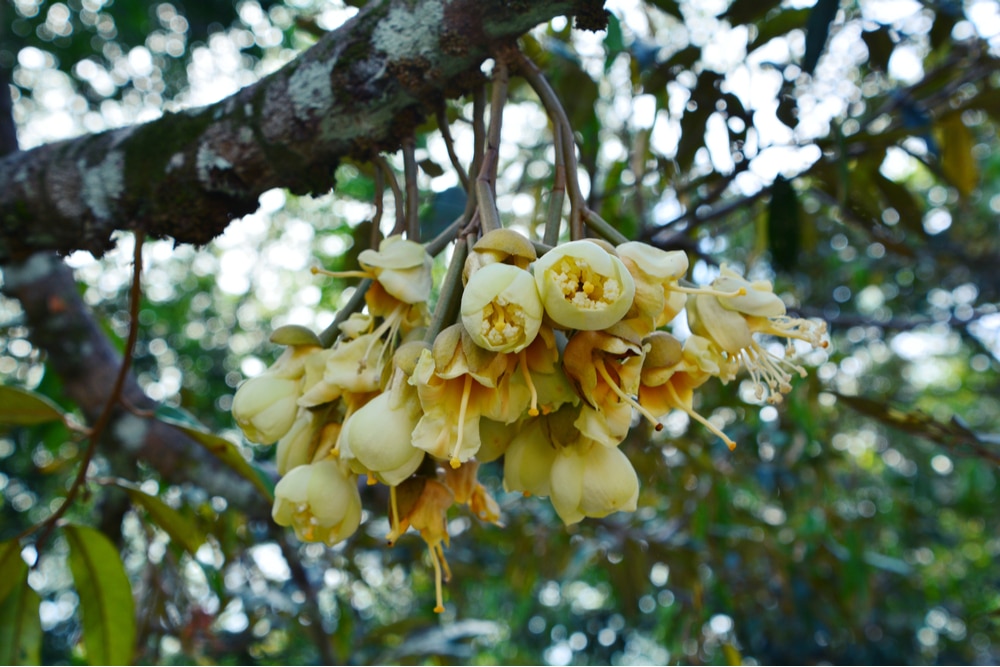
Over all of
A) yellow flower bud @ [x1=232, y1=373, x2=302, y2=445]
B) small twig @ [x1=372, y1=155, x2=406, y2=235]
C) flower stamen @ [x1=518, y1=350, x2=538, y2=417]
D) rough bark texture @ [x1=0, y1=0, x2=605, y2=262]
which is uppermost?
rough bark texture @ [x1=0, y1=0, x2=605, y2=262]

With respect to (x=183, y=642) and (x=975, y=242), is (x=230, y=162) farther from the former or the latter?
(x=975, y=242)

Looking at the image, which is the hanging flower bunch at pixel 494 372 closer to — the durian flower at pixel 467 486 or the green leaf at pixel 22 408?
the durian flower at pixel 467 486

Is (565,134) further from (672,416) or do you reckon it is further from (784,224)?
(672,416)

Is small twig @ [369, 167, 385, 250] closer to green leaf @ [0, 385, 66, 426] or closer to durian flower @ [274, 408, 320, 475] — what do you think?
durian flower @ [274, 408, 320, 475]

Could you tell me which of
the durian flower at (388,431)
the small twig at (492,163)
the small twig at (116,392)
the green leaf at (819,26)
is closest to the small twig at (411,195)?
the small twig at (492,163)

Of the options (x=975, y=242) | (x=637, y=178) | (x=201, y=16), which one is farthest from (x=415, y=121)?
(x=975, y=242)

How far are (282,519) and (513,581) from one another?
2.29 m

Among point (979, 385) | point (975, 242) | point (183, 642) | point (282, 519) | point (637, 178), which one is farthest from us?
point (979, 385)

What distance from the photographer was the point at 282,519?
2.53 ft

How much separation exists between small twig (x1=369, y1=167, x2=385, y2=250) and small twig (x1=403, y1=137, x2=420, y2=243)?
6 cm

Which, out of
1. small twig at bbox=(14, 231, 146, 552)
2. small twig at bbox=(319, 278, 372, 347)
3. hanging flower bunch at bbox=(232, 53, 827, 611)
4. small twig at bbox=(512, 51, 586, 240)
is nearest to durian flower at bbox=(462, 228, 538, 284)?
hanging flower bunch at bbox=(232, 53, 827, 611)

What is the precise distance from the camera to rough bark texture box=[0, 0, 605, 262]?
871 mm

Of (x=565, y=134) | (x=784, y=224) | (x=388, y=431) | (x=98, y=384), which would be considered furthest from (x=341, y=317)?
(x=98, y=384)

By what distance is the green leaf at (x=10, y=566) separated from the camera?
116cm
